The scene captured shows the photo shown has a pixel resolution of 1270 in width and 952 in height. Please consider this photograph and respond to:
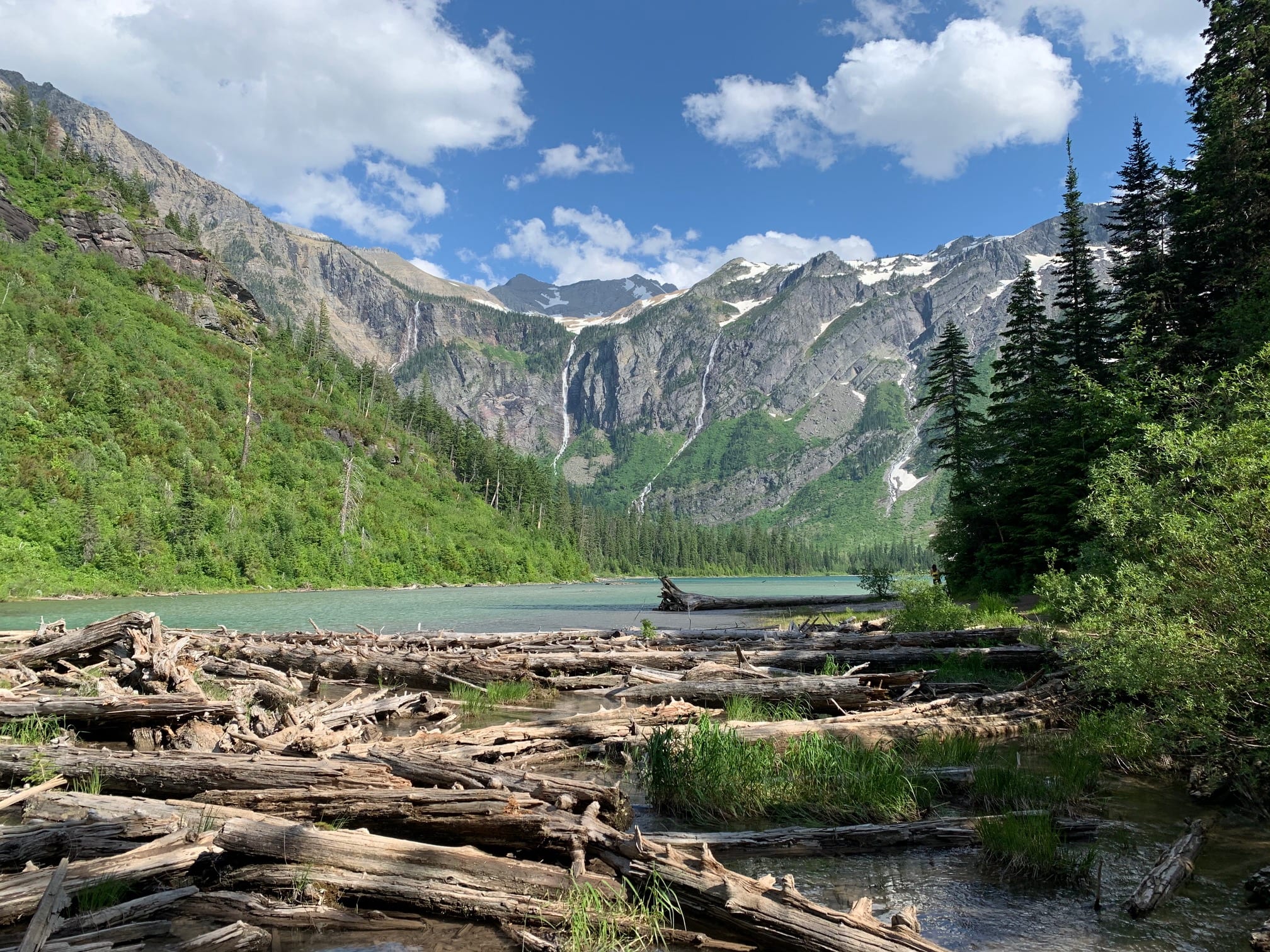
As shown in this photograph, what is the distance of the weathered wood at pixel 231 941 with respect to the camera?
191 inches

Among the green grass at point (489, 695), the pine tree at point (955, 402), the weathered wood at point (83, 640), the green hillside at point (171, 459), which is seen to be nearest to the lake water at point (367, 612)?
the green hillside at point (171, 459)

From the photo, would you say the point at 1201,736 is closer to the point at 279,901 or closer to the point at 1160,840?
the point at 1160,840

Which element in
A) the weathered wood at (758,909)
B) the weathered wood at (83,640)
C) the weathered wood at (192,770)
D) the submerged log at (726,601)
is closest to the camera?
the weathered wood at (758,909)

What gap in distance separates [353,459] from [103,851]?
8460 centimetres

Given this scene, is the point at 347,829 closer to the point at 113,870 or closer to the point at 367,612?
the point at 113,870

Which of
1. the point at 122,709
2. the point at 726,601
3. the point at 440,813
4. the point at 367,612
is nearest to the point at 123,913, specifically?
the point at 440,813

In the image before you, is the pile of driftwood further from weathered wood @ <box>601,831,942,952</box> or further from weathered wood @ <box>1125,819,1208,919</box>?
weathered wood @ <box>1125,819,1208,919</box>

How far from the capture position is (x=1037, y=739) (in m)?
11.6

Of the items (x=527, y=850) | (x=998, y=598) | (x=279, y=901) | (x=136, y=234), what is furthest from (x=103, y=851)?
(x=136, y=234)

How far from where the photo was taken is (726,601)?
4628 centimetres

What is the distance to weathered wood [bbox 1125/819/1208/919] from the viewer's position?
19.2ft

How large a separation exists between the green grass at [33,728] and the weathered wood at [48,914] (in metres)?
5.15

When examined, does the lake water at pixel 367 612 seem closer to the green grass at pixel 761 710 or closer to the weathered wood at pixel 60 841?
the green grass at pixel 761 710

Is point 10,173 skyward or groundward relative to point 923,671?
skyward
